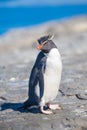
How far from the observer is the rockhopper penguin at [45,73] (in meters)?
5.98

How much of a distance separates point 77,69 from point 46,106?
8.77 ft

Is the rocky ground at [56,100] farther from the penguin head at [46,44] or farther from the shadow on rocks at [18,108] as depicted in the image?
the penguin head at [46,44]

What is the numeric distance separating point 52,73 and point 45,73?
7cm

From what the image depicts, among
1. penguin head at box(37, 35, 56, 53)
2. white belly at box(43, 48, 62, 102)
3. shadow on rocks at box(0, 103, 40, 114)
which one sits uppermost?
penguin head at box(37, 35, 56, 53)

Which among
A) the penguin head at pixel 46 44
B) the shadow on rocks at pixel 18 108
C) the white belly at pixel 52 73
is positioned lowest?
the shadow on rocks at pixel 18 108

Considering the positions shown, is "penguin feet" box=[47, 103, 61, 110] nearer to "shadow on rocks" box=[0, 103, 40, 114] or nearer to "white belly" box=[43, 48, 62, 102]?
"shadow on rocks" box=[0, 103, 40, 114]

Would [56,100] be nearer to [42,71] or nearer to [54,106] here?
[54,106]

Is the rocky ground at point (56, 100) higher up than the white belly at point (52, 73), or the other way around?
the white belly at point (52, 73)

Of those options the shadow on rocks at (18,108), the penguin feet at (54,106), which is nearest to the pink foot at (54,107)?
the penguin feet at (54,106)

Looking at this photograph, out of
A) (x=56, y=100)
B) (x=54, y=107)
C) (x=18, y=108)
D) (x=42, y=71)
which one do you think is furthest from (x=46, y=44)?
(x=56, y=100)

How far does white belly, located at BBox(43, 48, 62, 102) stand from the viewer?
5.97 meters

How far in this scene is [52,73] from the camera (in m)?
6.02

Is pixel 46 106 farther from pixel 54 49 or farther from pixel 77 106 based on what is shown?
pixel 54 49

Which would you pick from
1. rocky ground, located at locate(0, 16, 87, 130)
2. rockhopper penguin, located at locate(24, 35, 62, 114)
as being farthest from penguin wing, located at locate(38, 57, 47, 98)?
rocky ground, located at locate(0, 16, 87, 130)
